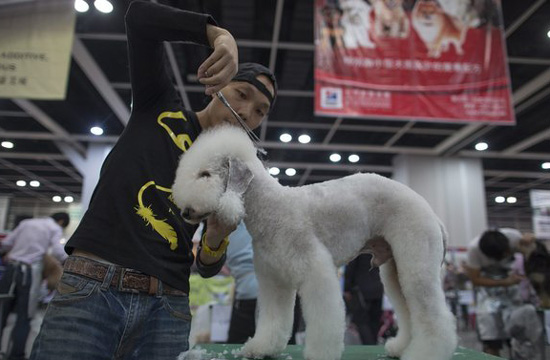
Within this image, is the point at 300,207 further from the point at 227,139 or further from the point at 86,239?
the point at 86,239

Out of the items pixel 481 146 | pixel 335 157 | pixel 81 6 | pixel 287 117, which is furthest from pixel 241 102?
pixel 481 146

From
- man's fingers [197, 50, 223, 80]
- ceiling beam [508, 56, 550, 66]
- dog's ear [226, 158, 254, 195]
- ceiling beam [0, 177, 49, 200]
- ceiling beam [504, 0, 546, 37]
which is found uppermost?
ceiling beam [508, 56, 550, 66]

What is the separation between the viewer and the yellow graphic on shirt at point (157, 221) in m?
0.96

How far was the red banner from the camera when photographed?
337 centimetres

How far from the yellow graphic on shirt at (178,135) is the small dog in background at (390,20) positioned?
273cm

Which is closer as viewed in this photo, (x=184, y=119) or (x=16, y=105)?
(x=184, y=119)

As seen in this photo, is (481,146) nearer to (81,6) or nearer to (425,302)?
(81,6)

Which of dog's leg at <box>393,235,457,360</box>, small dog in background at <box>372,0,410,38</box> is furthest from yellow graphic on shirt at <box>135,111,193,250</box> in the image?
small dog in background at <box>372,0,410,38</box>

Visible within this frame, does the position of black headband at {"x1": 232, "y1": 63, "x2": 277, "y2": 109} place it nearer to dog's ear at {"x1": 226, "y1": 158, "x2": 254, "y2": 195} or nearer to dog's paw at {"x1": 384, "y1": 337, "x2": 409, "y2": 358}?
dog's ear at {"x1": 226, "y1": 158, "x2": 254, "y2": 195}

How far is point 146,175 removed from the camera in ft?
3.22

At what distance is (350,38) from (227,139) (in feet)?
8.87

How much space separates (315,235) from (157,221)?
39 centimetres

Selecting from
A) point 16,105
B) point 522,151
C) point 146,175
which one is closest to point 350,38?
point 146,175

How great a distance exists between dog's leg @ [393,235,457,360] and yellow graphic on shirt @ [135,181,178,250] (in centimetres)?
58
